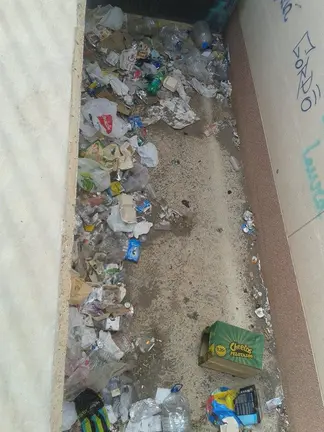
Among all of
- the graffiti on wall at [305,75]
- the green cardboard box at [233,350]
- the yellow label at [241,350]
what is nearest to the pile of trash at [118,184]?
the green cardboard box at [233,350]


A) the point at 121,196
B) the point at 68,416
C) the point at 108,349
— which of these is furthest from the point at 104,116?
the point at 68,416

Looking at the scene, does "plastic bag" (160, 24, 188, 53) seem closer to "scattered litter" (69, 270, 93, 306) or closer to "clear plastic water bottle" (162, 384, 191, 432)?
"scattered litter" (69, 270, 93, 306)

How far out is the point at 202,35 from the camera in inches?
164

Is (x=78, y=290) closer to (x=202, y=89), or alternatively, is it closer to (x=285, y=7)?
(x=202, y=89)

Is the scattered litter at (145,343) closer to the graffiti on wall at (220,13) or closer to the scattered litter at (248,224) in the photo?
the scattered litter at (248,224)

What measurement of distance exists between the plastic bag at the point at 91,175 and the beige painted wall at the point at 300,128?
1315 millimetres

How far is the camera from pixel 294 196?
2.90 metres

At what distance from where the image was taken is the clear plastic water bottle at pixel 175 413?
2.69 metres

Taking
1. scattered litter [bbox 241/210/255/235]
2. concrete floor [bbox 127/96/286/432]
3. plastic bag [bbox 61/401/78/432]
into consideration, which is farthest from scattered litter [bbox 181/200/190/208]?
plastic bag [bbox 61/401/78/432]

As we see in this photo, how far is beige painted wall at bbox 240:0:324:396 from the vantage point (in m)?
2.60

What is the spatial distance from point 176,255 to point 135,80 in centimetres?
170

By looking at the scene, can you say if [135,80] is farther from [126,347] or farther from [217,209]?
[126,347]

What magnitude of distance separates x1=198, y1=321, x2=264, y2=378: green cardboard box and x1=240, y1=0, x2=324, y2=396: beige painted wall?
413 mm

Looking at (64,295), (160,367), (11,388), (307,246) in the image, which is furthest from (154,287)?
(11,388)
